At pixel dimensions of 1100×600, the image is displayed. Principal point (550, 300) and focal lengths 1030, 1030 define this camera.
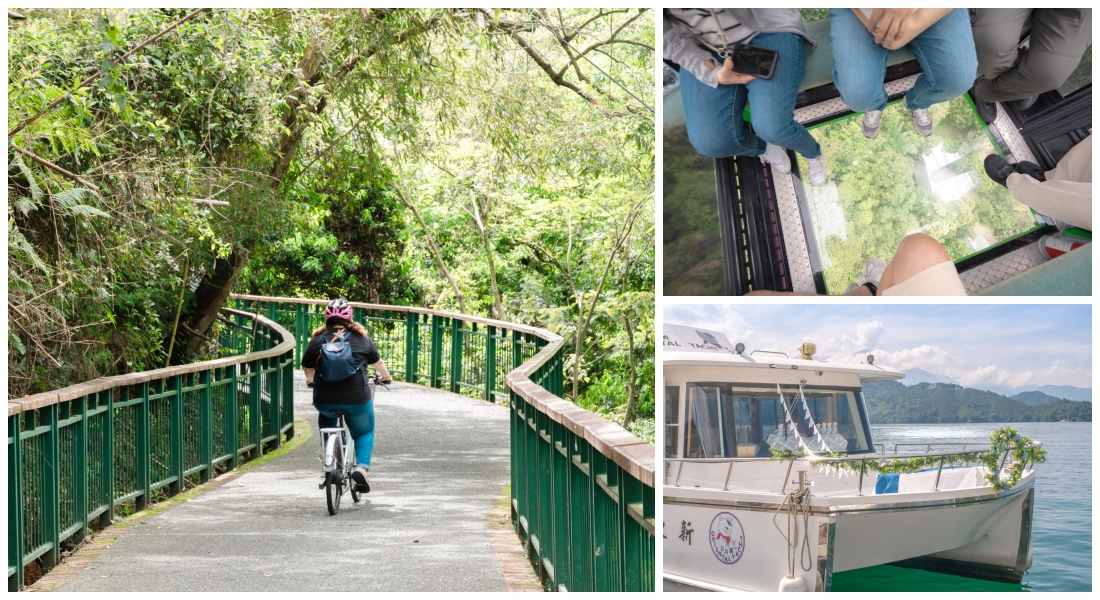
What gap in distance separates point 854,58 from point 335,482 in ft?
14.7

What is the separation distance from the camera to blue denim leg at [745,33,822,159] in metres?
3.70

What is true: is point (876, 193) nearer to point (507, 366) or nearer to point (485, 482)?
point (485, 482)

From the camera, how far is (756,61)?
12.2 feet

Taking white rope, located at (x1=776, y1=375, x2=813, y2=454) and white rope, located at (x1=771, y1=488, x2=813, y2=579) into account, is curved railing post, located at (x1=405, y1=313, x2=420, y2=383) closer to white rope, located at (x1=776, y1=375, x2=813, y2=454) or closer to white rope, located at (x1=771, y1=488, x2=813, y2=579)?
white rope, located at (x1=776, y1=375, x2=813, y2=454)

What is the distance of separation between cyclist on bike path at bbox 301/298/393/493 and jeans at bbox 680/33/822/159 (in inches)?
141

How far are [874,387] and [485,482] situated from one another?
4.93 meters

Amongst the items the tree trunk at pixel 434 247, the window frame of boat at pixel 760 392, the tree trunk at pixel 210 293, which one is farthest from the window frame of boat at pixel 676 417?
the tree trunk at pixel 434 247

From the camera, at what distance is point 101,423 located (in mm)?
6070

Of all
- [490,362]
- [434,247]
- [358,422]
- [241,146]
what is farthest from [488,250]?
[358,422]

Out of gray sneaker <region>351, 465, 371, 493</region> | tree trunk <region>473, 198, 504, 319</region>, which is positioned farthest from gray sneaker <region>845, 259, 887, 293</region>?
tree trunk <region>473, 198, 504, 319</region>

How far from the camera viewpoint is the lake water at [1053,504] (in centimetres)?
365

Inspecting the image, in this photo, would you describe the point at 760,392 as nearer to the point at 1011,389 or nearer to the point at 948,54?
the point at 1011,389

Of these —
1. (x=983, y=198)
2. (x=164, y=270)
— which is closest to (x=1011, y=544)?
(x=983, y=198)

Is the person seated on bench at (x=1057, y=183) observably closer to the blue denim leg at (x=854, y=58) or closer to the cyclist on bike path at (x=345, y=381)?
the blue denim leg at (x=854, y=58)
